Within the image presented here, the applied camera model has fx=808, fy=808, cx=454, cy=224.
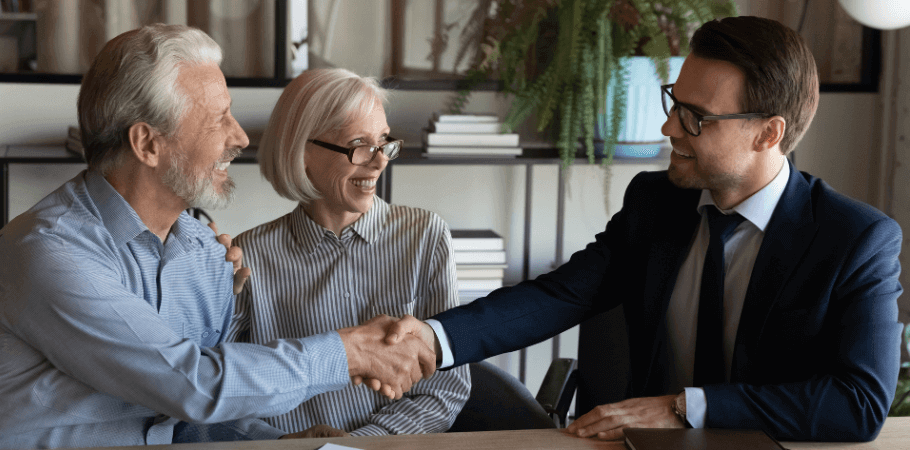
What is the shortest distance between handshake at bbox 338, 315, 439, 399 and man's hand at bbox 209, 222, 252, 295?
313mm

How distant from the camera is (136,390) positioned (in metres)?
1.33

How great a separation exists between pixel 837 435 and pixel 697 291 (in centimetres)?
46

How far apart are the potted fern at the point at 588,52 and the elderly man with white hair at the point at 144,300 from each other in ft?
4.78

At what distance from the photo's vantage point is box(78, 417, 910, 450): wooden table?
4.33 feet

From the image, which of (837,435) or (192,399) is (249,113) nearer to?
(192,399)

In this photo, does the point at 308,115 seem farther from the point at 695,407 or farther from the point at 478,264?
the point at 478,264

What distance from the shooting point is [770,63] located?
5.27ft

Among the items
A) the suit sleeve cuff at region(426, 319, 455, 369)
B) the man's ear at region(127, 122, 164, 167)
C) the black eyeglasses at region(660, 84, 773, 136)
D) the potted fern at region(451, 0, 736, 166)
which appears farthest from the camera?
the potted fern at region(451, 0, 736, 166)

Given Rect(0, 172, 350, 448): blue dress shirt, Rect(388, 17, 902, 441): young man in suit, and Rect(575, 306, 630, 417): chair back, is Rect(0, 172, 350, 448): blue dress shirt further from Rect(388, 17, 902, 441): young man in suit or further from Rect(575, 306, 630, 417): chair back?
Rect(575, 306, 630, 417): chair back

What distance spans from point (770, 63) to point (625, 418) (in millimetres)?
763

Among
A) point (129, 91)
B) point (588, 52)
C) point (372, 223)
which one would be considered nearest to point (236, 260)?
point (372, 223)

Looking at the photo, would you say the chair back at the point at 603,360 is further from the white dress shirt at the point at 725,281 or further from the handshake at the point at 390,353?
the handshake at the point at 390,353

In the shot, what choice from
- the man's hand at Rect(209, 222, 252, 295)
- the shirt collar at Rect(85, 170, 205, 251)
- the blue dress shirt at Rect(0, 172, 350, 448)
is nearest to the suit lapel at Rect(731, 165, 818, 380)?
the blue dress shirt at Rect(0, 172, 350, 448)

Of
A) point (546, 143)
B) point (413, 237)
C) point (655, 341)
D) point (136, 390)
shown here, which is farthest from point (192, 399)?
point (546, 143)
